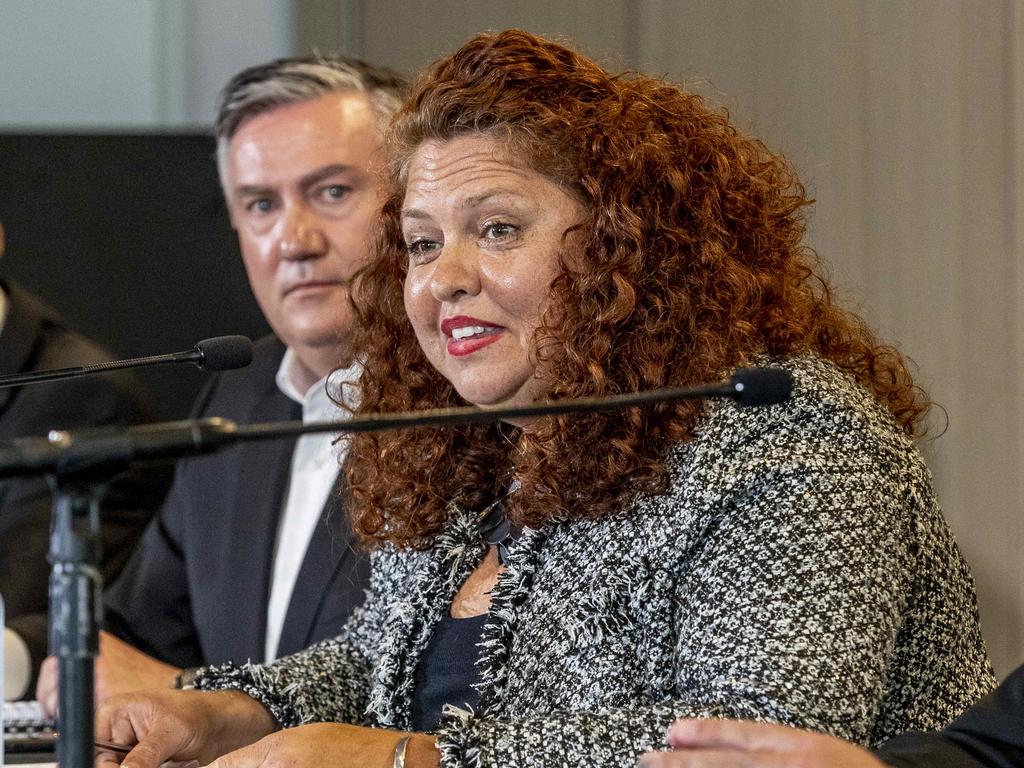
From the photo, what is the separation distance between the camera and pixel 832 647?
4.28 ft

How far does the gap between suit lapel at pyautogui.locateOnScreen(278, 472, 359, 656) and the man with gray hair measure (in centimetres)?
3

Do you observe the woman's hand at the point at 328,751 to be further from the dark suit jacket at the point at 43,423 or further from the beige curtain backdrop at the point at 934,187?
the beige curtain backdrop at the point at 934,187

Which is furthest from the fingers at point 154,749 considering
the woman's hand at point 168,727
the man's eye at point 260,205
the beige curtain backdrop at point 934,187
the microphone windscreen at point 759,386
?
the beige curtain backdrop at point 934,187

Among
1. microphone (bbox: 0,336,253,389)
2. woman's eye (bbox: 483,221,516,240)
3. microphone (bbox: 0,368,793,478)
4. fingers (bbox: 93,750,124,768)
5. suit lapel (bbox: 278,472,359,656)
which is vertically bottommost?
fingers (bbox: 93,750,124,768)

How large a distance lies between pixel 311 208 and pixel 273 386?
367mm

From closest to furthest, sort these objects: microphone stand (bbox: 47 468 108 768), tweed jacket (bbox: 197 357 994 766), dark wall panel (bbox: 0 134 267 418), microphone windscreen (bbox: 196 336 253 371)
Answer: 1. microphone stand (bbox: 47 468 108 768)
2. tweed jacket (bbox: 197 357 994 766)
3. microphone windscreen (bbox: 196 336 253 371)
4. dark wall panel (bbox: 0 134 267 418)

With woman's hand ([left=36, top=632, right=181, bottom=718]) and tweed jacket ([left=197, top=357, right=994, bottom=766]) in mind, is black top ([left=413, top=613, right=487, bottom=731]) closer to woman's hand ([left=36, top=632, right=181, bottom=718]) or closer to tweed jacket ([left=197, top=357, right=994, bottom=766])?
tweed jacket ([left=197, top=357, right=994, bottom=766])

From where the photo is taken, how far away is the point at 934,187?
291 cm

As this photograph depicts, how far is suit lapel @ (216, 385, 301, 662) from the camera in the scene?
8.03ft

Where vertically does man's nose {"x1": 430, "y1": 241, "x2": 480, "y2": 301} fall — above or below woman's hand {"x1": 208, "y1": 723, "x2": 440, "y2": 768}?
above

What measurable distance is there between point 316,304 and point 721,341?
1.15 meters

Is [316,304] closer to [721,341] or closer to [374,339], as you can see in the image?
[374,339]

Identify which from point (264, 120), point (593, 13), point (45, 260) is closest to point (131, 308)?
point (45, 260)

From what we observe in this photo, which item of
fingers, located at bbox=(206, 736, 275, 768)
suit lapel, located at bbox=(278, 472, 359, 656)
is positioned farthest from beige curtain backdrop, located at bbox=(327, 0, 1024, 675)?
fingers, located at bbox=(206, 736, 275, 768)
